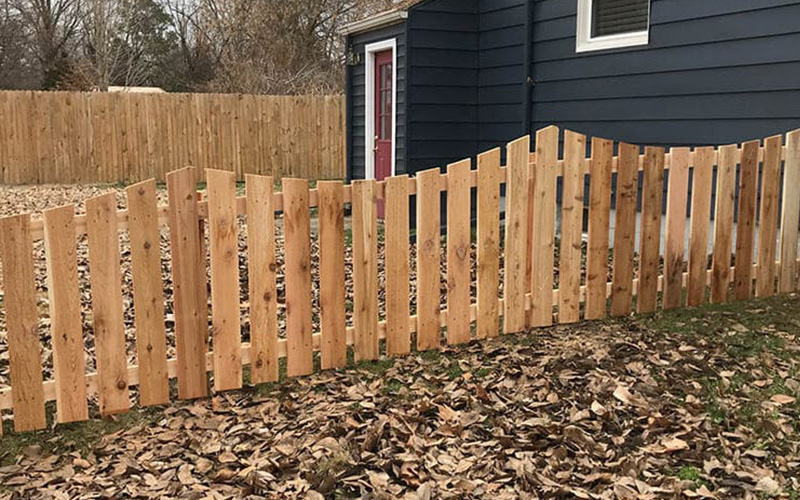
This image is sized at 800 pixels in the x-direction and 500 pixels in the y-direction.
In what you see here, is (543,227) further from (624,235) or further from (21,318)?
(21,318)

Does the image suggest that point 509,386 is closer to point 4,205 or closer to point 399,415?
point 399,415

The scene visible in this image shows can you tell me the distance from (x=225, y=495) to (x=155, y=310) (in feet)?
4.07

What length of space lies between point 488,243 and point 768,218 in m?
2.65

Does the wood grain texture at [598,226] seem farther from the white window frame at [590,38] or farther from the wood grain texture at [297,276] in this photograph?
the white window frame at [590,38]

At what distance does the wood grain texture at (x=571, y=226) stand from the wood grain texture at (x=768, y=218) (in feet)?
5.69

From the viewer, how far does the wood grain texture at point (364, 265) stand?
486 cm

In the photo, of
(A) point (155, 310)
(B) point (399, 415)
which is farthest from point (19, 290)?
(B) point (399, 415)

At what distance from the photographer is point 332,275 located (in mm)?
4766

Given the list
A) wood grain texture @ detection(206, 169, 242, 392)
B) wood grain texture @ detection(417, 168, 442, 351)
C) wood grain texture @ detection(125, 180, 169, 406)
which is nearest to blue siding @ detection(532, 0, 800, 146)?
wood grain texture @ detection(417, 168, 442, 351)

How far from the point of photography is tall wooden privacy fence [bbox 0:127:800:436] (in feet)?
13.2

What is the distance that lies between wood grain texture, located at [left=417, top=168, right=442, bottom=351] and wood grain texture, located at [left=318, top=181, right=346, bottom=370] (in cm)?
56

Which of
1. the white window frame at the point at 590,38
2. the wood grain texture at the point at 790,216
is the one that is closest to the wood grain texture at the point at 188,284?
the wood grain texture at the point at 790,216

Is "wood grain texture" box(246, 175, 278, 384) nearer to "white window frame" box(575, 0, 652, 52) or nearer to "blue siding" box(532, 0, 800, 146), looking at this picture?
"blue siding" box(532, 0, 800, 146)

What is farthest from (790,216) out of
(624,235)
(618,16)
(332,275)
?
(332,275)
